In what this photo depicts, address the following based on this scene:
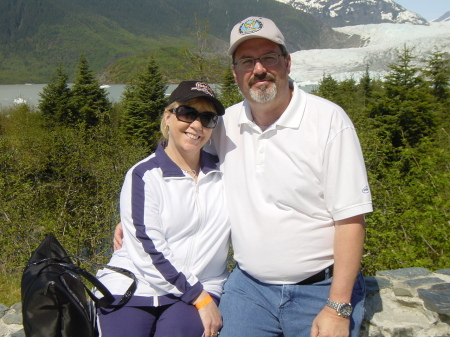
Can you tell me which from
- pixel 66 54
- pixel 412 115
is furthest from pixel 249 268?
pixel 66 54

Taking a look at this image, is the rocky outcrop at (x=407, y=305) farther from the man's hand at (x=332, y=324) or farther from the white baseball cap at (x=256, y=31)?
the white baseball cap at (x=256, y=31)

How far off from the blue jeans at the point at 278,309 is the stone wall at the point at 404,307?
1.88 feet

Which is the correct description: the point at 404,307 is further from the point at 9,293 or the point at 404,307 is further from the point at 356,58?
the point at 356,58

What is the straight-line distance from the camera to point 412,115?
57.2 ft

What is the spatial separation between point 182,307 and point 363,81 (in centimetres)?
2806

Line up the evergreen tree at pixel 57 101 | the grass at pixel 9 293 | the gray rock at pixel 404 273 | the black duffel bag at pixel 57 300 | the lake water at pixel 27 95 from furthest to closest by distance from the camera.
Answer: the lake water at pixel 27 95
the evergreen tree at pixel 57 101
the grass at pixel 9 293
the gray rock at pixel 404 273
the black duffel bag at pixel 57 300

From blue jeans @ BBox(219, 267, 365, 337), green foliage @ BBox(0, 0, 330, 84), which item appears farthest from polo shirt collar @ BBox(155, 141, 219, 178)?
green foliage @ BBox(0, 0, 330, 84)

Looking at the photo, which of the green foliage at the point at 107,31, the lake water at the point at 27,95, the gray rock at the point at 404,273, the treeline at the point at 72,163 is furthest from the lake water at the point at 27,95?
the gray rock at the point at 404,273

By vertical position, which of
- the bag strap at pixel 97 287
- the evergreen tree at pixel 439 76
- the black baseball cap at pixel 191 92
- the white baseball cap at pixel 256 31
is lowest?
the bag strap at pixel 97 287

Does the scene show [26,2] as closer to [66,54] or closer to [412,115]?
[66,54]

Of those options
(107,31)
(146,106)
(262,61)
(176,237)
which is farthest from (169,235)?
(107,31)

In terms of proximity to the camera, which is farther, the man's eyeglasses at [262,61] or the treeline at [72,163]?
the treeline at [72,163]

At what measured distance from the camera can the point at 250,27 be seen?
207 centimetres

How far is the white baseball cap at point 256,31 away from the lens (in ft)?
6.72
